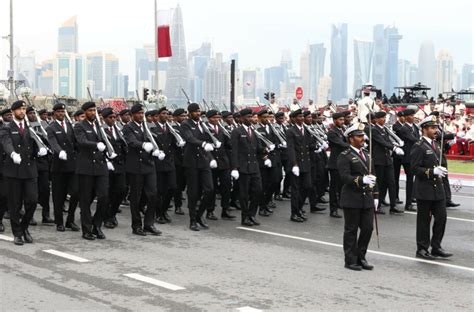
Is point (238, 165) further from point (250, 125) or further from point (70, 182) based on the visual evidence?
point (70, 182)

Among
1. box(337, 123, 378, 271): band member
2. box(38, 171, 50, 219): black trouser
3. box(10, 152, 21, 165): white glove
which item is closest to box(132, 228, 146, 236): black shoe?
box(38, 171, 50, 219): black trouser

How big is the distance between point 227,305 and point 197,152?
16.8 ft

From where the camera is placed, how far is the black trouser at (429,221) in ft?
31.8

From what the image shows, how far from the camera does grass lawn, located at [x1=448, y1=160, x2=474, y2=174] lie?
20688 millimetres

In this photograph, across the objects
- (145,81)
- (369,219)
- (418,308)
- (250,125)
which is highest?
(145,81)

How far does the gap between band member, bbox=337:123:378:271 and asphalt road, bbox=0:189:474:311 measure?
25 cm

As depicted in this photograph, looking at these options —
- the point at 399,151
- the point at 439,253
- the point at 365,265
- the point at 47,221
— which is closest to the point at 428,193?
the point at 439,253

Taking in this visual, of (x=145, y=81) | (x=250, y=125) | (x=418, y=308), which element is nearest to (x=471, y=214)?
(x=250, y=125)

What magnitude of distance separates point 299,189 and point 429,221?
3.71 meters

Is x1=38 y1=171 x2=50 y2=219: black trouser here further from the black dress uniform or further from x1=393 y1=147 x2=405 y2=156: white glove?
x1=393 y1=147 x2=405 y2=156: white glove

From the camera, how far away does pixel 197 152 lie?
1212cm

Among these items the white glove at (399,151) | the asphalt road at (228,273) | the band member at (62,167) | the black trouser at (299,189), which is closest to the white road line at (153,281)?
the asphalt road at (228,273)

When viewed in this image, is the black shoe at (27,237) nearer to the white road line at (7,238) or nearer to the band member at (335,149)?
the white road line at (7,238)

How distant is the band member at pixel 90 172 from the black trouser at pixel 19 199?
0.73 m
